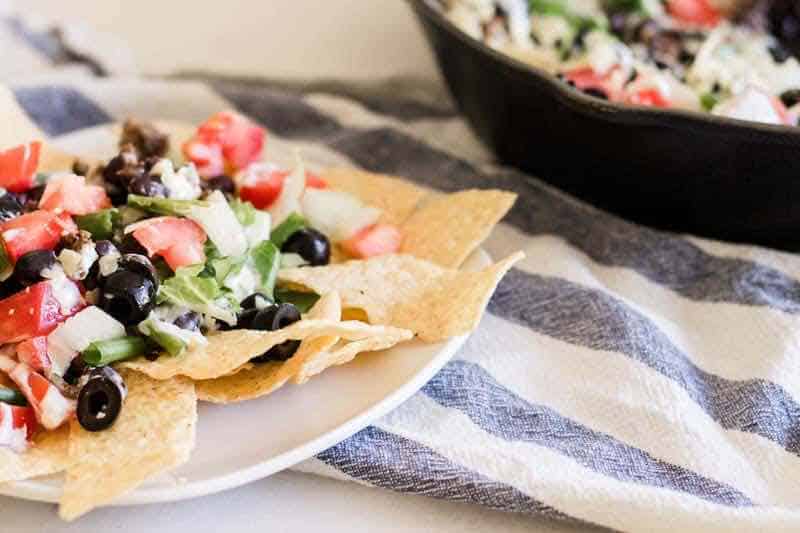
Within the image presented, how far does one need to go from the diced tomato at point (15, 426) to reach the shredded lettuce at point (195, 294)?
19 cm

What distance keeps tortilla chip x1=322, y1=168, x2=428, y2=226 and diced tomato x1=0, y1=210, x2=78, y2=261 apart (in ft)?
1.47

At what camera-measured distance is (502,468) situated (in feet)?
3.68

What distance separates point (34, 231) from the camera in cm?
118

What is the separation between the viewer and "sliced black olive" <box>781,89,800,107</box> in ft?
5.24

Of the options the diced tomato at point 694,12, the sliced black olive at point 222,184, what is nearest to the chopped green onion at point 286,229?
the sliced black olive at point 222,184

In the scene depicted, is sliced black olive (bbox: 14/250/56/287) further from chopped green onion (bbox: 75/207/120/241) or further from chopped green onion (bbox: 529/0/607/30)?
chopped green onion (bbox: 529/0/607/30)

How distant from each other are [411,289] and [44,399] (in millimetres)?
434

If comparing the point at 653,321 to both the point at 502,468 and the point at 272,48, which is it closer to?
the point at 502,468

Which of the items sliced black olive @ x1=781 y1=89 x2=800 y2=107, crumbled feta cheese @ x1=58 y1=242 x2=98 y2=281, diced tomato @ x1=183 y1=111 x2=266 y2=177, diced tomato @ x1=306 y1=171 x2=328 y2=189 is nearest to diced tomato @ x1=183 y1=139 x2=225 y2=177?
diced tomato @ x1=183 y1=111 x2=266 y2=177

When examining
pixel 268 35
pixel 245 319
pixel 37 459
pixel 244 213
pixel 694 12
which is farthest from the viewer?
pixel 268 35

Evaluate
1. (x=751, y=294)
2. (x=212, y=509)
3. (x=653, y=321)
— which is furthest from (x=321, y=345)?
(x=751, y=294)

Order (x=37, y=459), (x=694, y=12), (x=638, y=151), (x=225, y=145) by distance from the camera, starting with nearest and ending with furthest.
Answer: (x=37, y=459), (x=638, y=151), (x=225, y=145), (x=694, y=12)

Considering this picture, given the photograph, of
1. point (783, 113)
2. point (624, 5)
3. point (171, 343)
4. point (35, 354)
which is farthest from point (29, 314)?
point (624, 5)

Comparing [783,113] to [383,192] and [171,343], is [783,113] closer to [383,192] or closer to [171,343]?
[383,192]
